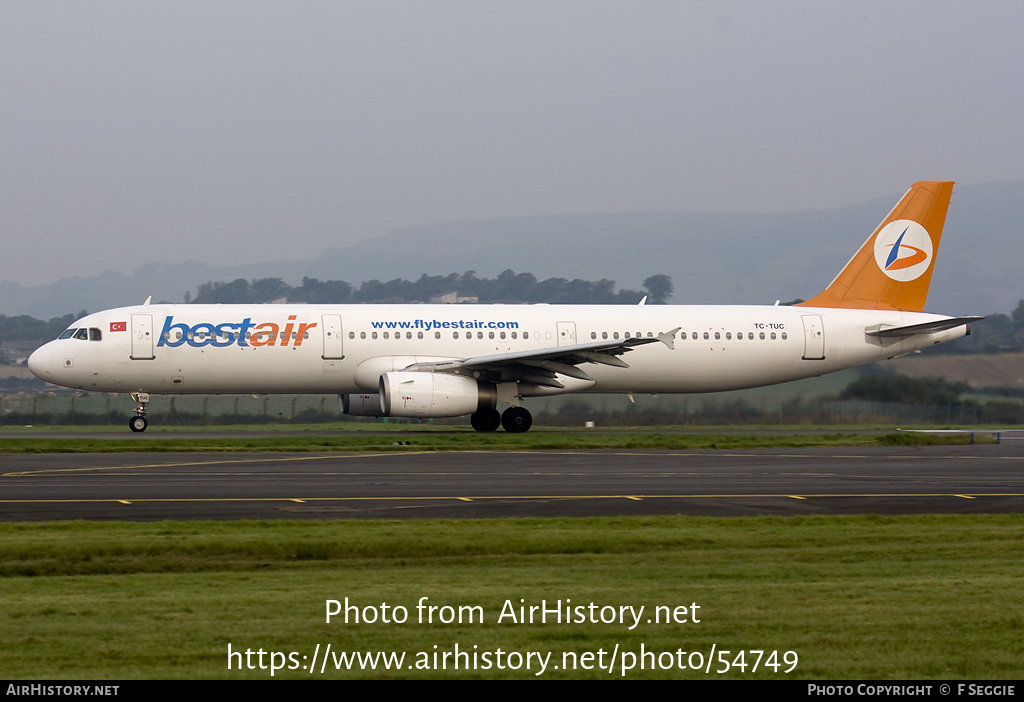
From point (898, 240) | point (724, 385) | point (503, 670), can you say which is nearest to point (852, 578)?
point (503, 670)

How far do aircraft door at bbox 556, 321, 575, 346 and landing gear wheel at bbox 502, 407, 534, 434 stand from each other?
2.34m

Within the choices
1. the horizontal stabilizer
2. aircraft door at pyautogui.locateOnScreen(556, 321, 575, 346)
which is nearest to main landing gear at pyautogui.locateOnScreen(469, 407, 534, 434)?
aircraft door at pyautogui.locateOnScreen(556, 321, 575, 346)

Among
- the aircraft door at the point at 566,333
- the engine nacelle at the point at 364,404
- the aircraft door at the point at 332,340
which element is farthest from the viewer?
the engine nacelle at the point at 364,404

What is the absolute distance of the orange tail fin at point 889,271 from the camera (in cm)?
3594

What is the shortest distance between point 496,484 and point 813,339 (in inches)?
747

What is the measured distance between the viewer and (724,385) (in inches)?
1378

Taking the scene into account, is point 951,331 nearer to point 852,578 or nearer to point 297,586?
point 852,578

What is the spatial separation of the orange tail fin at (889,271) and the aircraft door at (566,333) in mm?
7796

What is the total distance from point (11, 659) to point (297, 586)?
2.93 meters

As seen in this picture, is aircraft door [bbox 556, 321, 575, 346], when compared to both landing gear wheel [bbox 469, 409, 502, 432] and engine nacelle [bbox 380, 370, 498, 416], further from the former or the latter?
engine nacelle [bbox 380, 370, 498, 416]

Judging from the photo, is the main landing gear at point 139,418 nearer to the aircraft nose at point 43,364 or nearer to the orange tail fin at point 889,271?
the aircraft nose at point 43,364

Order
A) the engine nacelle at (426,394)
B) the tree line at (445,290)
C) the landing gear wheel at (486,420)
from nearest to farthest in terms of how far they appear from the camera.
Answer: the engine nacelle at (426,394)
the landing gear wheel at (486,420)
the tree line at (445,290)

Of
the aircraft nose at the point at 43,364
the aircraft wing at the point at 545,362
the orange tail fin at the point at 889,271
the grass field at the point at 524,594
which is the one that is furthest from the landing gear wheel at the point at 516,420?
the grass field at the point at 524,594

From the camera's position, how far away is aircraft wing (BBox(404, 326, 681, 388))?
2992cm
